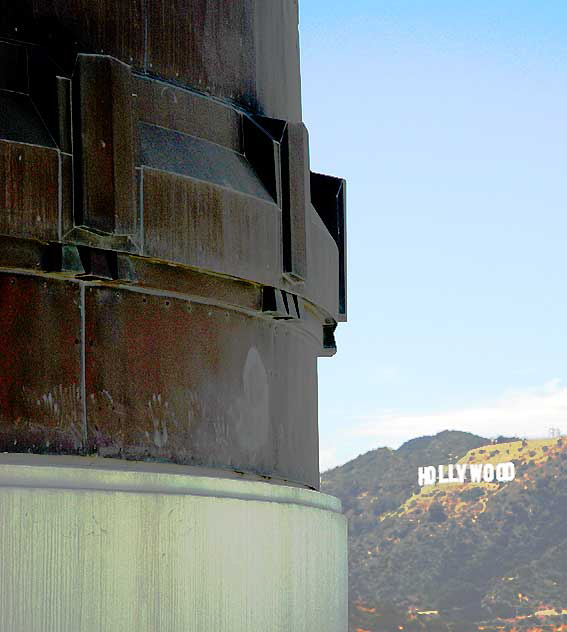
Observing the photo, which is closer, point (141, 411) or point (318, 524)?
point (141, 411)

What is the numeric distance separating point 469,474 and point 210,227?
125 metres

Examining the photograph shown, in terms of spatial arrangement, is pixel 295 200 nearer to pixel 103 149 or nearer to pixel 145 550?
pixel 103 149

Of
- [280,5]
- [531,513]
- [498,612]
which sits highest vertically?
[280,5]

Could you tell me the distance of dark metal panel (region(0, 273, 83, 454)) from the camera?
17.6 feet

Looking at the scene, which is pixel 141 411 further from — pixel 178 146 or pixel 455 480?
pixel 455 480

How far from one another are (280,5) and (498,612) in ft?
349

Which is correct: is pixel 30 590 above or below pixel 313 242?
below

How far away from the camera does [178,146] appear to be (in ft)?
20.3

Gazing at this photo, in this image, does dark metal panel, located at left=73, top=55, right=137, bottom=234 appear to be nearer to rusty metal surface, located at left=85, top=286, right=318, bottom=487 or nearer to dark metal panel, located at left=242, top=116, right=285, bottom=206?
rusty metal surface, located at left=85, top=286, right=318, bottom=487

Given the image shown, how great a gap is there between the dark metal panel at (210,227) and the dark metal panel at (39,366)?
0.50 metres

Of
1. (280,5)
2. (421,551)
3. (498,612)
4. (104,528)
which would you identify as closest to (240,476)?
(104,528)

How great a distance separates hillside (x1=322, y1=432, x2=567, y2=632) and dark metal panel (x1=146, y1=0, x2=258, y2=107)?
311 ft

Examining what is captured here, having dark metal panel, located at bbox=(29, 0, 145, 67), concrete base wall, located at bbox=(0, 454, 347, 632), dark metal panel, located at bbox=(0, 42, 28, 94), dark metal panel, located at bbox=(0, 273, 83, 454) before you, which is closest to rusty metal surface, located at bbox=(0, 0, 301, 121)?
dark metal panel, located at bbox=(29, 0, 145, 67)

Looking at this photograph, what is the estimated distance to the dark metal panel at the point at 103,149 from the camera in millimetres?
5473
